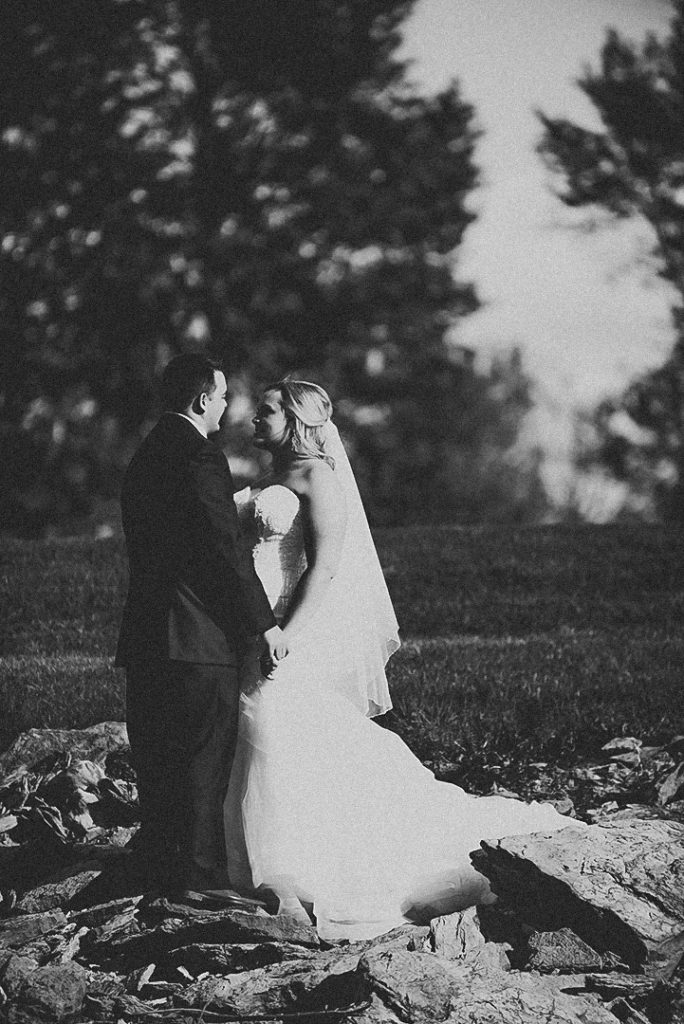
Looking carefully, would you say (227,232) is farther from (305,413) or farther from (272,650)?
(272,650)

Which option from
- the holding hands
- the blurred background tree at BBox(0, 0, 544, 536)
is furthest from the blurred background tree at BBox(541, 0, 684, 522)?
the holding hands

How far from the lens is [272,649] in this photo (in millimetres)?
5707

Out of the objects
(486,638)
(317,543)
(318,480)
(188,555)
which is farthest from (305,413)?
(486,638)

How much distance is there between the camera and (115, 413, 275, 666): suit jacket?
5457mm

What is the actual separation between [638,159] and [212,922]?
2204 cm

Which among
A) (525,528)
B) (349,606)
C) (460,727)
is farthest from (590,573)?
(349,606)

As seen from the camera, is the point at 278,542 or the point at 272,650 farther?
the point at 278,542

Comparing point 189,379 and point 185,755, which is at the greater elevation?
point 189,379

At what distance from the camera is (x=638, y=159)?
24.7 meters

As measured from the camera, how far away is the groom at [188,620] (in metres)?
5.48

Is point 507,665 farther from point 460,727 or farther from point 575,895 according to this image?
point 575,895

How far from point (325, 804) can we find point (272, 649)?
79cm

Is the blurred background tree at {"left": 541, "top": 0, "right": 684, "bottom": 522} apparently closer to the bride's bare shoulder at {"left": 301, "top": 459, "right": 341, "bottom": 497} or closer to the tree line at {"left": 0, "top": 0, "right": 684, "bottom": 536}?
the tree line at {"left": 0, "top": 0, "right": 684, "bottom": 536}

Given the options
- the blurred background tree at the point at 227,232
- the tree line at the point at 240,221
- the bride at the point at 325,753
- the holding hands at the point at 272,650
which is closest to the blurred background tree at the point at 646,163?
the tree line at the point at 240,221
